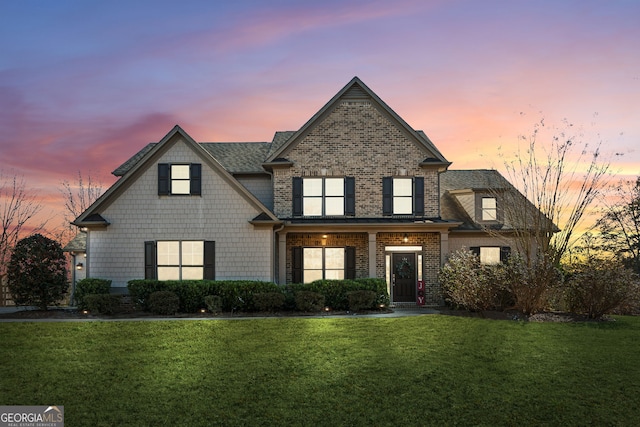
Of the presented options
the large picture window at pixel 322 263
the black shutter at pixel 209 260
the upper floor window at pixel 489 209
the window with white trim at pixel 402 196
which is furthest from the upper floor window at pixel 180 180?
the upper floor window at pixel 489 209

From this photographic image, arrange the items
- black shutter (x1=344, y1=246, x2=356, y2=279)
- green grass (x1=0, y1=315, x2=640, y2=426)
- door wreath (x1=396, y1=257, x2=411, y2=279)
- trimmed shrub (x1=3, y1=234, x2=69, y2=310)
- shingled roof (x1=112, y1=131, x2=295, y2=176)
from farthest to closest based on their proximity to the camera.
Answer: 1. shingled roof (x1=112, y1=131, x2=295, y2=176)
2. door wreath (x1=396, y1=257, x2=411, y2=279)
3. black shutter (x1=344, y1=246, x2=356, y2=279)
4. trimmed shrub (x1=3, y1=234, x2=69, y2=310)
5. green grass (x1=0, y1=315, x2=640, y2=426)

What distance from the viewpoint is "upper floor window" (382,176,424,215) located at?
2286 cm

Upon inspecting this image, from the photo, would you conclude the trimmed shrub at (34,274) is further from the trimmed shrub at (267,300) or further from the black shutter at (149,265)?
the trimmed shrub at (267,300)

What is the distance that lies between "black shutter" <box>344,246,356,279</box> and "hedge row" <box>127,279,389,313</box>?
299 centimetres

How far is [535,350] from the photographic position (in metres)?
12.9

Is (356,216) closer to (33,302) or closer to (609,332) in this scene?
(609,332)

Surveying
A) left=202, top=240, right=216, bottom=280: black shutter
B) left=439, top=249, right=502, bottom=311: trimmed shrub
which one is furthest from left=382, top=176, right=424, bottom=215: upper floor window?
left=202, top=240, right=216, bottom=280: black shutter

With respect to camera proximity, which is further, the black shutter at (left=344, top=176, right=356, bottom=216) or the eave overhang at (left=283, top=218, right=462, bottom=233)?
the black shutter at (left=344, top=176, right=356, bottom=216)

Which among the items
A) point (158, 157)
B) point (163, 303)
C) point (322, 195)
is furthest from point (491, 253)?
point (158, 157)

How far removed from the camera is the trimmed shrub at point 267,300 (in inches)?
723

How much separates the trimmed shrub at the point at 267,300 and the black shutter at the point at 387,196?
6778 mm

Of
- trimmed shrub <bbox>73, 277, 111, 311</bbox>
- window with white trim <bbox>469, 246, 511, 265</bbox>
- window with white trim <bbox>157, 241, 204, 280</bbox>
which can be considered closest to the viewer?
trimmed shrub <bbox>73, 277, 111, 311</bbox>

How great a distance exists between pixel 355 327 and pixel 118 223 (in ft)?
34.8

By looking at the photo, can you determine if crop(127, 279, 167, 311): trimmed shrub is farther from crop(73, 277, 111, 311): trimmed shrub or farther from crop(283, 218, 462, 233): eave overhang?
crop(283, 218, 462, 233): eave overhang
